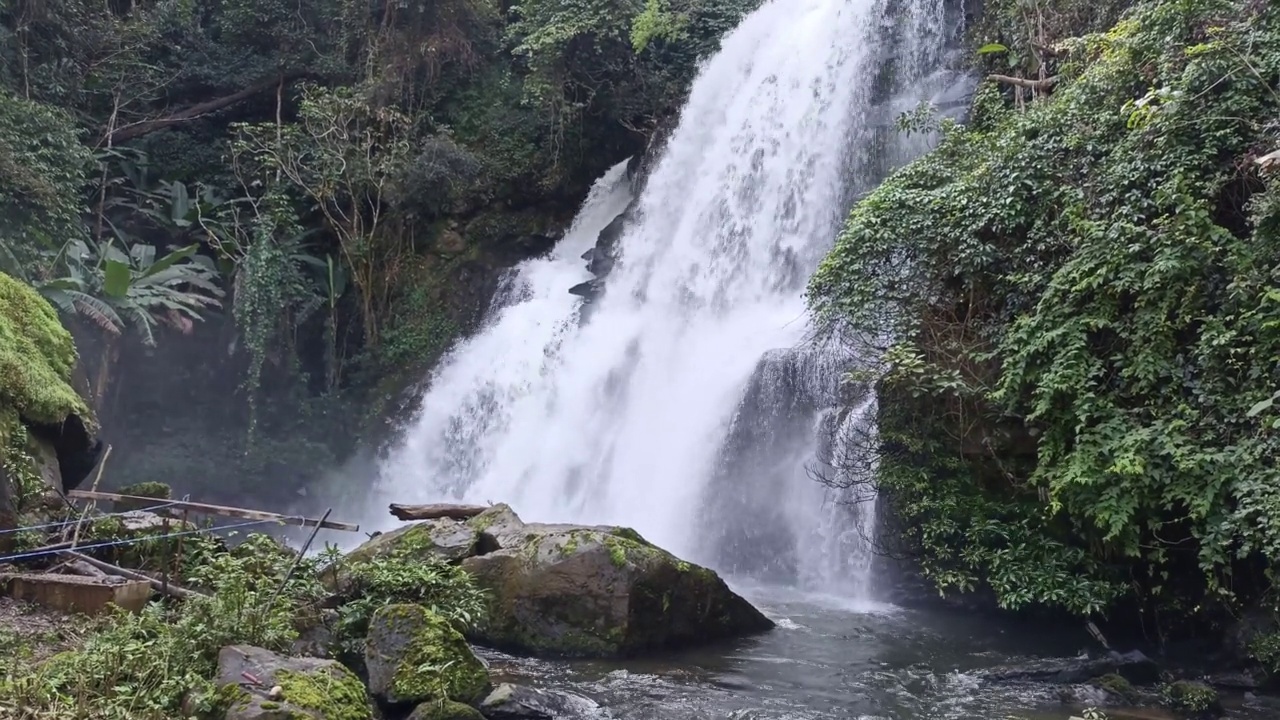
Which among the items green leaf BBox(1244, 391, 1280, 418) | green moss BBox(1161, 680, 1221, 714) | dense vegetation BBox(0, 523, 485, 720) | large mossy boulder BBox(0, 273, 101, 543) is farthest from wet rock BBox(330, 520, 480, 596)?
green leaf BBox(1244, 391, 1280, 418)

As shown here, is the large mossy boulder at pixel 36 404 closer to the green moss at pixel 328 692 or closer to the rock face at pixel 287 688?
the rock face at pixel 287 688

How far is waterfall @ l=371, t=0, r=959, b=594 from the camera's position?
12078 millimetres

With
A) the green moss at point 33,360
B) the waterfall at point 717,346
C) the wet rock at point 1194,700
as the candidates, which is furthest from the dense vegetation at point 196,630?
the waterfall at point 717,346

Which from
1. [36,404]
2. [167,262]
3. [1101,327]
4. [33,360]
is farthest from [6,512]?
[167,262]

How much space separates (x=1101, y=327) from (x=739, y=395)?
5.42 m

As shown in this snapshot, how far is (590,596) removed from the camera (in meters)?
8.21

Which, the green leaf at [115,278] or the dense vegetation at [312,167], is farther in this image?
the dense vegetation at [312,167]

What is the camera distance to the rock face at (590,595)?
817 centimetres

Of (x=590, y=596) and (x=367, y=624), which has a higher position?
(x=590, y=596)

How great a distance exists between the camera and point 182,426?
1881 cm

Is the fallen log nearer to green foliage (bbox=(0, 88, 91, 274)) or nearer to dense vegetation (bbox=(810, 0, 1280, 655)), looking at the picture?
dense vegetation (bbox=(810, 0, 1280, 655))

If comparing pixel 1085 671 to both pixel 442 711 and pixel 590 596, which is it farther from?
pixel 442 711

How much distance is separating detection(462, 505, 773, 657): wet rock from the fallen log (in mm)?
1071

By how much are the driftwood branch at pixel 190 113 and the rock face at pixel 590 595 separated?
1345cm
